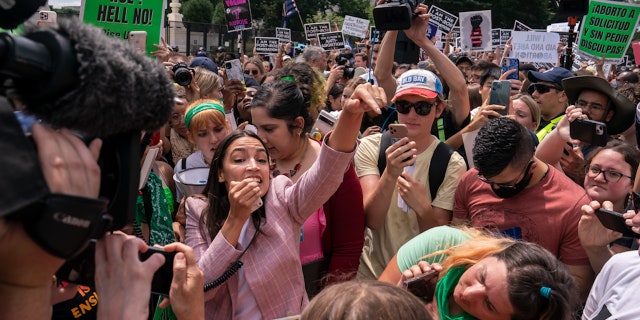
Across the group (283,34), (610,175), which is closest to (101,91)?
(610,175)

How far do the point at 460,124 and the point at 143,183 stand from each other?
2.38 metres

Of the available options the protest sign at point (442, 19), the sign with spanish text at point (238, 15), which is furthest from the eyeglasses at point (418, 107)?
the protest sign at point (442, 19)

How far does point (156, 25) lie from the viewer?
553 cm

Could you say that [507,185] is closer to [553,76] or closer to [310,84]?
[310,84]

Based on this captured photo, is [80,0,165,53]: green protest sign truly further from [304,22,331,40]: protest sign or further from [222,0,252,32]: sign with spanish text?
[304,22,331,40]: protest sign

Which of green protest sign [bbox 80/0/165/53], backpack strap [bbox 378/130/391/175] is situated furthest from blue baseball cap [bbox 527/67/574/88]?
green protest sign [bbox 80/0/165/53]

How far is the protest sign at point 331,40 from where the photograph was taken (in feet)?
42.7

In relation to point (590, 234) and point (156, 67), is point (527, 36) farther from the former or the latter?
point (156, 67)

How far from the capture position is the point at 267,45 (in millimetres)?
12391

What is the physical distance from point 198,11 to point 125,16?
171 feet

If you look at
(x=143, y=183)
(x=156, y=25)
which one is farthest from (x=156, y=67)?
(x=156, y=25)

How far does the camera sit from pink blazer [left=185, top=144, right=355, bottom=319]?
101 inches

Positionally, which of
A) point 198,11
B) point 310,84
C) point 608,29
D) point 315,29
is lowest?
point 198,11

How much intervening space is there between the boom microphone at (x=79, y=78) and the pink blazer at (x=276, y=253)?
4.54 feet
